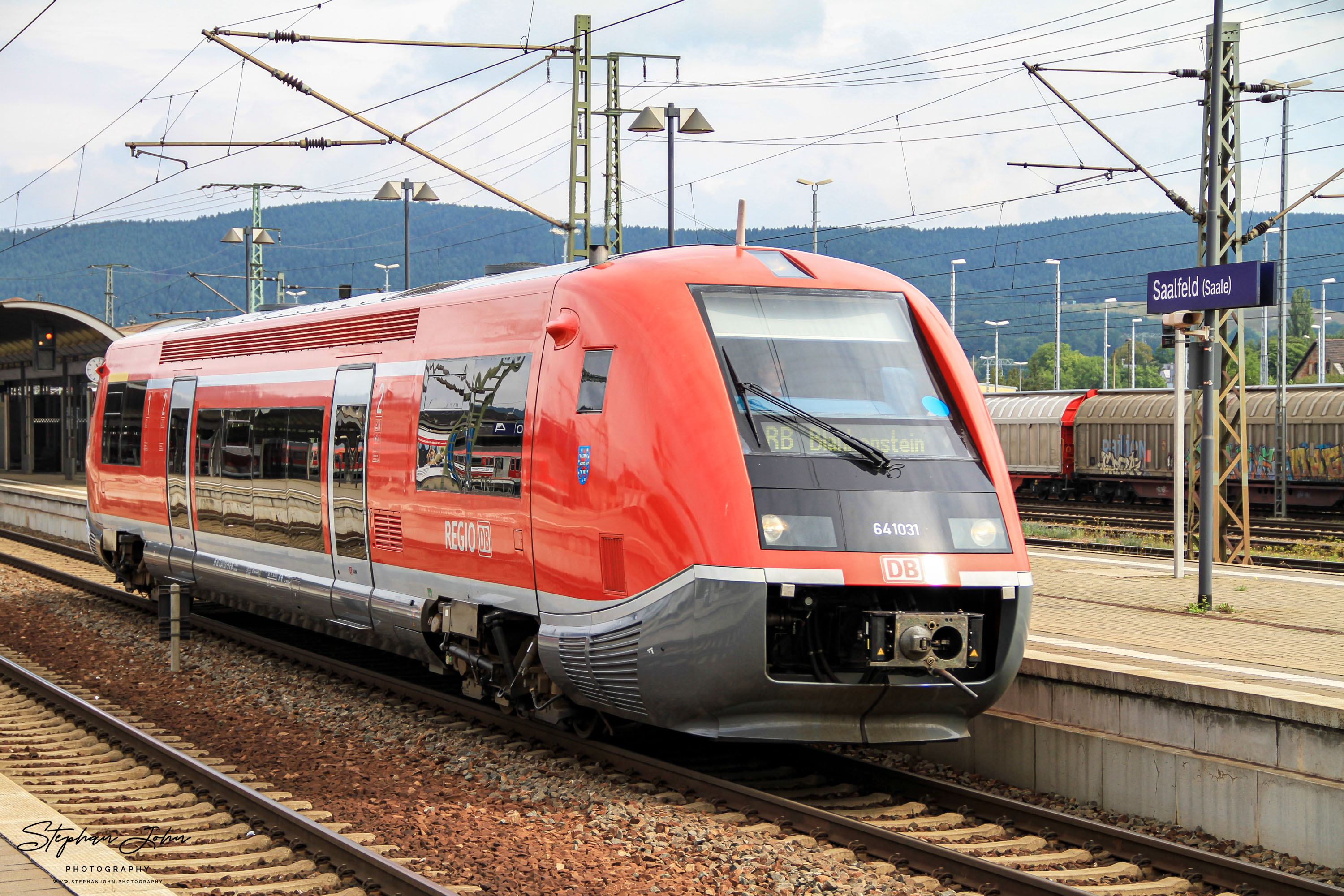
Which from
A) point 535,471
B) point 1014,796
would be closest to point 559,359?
point 535,471

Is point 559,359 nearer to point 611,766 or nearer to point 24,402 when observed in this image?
point 611,766

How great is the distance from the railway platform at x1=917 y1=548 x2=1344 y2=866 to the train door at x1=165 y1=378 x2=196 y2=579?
28.9 feet

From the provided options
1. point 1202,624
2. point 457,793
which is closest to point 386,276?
point 1202,624

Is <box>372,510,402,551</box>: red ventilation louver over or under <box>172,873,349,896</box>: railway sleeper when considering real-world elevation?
over

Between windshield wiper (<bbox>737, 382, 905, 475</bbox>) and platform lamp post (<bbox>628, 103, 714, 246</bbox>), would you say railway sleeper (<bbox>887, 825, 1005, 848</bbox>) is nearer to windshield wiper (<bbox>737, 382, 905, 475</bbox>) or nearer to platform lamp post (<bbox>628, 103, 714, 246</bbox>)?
windshield wiper (<bbox>737, 382, 905, 475</bbox>)

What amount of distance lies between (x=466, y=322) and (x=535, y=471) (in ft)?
5.63

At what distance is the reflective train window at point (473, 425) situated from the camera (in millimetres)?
8750

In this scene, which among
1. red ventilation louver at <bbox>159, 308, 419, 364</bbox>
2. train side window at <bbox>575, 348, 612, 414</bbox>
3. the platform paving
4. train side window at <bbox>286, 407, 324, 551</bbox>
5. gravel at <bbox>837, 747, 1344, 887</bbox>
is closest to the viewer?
gravel at <bbox>837, 747, 1344, 887</bbox>

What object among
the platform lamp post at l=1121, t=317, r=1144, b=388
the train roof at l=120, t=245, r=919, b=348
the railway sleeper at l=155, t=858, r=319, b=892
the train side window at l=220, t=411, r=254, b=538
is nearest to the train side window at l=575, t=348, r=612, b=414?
the train roof at l=120, t=245, r=919, b=348

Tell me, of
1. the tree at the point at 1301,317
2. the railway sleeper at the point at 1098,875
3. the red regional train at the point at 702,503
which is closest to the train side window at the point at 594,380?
the red regional train at the point at 702,503

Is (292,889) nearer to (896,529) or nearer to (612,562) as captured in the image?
(612,562)

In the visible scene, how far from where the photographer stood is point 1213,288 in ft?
42.5

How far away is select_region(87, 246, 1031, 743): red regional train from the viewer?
7.27 m

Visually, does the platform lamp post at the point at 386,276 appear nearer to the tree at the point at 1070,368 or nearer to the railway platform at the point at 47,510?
the railway platform at the point at 47,510
